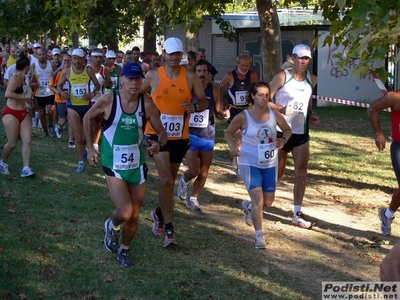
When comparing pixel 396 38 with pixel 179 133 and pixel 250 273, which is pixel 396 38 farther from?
pixel 179 133

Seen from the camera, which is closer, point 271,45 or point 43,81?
point 271,45

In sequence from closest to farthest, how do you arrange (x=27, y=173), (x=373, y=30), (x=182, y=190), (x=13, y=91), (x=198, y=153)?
(x=373, y=30) → (x=198, y=153) → (x=182, y=190) → (x=13, y=91) → (x=27, y=173)

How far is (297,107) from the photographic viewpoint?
344 inches

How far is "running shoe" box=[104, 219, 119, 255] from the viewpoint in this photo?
23.8 feet

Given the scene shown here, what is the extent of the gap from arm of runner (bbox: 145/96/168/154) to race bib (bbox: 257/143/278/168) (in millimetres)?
1084

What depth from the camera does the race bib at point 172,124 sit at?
312 inches

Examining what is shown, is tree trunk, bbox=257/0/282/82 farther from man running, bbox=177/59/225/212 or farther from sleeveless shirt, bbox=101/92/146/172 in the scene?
sleeveless shirt, bbox=101/92/146/172

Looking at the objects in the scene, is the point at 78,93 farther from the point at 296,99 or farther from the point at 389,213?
the point at 389,213

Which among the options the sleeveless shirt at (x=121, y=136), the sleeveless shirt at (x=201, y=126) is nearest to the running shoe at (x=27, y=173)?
the sleeveless shirt at (x=201, y=126)

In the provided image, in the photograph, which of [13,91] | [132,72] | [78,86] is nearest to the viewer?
[132,72]

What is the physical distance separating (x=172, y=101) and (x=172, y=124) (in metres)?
0.25

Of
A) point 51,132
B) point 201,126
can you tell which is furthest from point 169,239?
point 51,132

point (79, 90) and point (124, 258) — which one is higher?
point (79, 90)

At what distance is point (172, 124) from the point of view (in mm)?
7938
